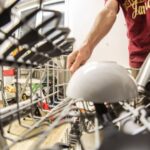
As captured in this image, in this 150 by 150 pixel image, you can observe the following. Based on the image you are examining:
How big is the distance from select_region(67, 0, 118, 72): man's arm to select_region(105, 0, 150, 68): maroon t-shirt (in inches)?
1.8

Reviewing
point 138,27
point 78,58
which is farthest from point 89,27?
point 78,58

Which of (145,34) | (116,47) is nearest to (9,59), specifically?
(145,34)

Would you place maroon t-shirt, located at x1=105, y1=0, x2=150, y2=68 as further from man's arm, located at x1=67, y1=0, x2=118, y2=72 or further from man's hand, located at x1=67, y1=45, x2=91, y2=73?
man's hand, located at x1=67, y1=45, x2=91, y2=73

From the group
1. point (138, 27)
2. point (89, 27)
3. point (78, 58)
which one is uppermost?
point (89, 27)

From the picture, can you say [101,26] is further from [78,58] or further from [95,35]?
[78,58]

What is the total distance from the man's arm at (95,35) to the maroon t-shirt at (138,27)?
46 mm

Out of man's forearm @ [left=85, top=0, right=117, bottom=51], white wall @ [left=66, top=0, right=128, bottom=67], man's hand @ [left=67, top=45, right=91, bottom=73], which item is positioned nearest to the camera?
man's hand @ [left=67, top=45, right=91, bottom=73]

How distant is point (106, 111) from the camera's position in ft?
1.26

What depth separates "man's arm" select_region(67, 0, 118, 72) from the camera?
0.62 m

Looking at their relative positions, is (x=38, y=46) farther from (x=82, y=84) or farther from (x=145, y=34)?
(x=145, y=34)

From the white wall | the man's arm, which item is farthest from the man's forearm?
the white wall

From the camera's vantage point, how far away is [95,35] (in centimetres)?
77

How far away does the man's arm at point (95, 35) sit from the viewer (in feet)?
2.03

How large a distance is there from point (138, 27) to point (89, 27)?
3.52 ft
